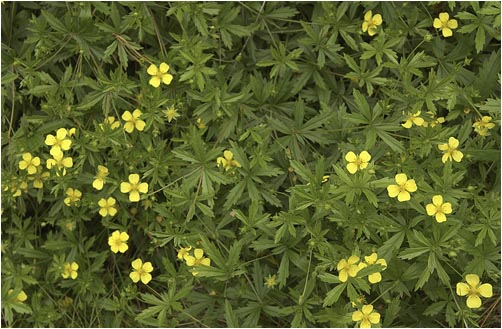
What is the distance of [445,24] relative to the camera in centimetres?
261

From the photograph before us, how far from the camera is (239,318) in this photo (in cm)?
257

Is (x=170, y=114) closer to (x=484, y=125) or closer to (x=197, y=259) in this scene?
(x=197, y=259)

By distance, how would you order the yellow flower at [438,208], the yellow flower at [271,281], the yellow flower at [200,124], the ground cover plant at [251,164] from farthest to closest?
the yellow flower at [200,124] < the yellow flower at [271,281] < the ground cover plant at [251,164] < the yellow flower at [438,208]

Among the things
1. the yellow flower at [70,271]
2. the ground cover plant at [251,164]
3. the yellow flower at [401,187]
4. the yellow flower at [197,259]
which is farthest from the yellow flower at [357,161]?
the yellow flower at [70,271]

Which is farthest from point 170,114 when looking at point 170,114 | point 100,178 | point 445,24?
point 445,24

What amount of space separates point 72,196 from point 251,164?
0.85m

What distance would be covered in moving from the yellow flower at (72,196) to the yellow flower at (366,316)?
131 cm

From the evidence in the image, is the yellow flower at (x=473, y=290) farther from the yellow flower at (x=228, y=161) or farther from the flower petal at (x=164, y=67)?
the flower petal at (x=164, y=67)

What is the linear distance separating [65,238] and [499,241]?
197cm

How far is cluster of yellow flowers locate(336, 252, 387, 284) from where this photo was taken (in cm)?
219

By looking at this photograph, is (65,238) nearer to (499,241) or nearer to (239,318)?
(239,318)

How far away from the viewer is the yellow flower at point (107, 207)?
8.43 feet

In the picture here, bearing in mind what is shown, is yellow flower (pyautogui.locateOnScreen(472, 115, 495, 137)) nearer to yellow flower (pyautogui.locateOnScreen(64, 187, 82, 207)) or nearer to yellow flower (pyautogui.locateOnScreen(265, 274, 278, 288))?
yellow flower (pyautogui.locateOnScreen(265, 274, 278, 288))

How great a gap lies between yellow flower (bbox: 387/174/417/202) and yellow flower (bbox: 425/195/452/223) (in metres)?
0.09
